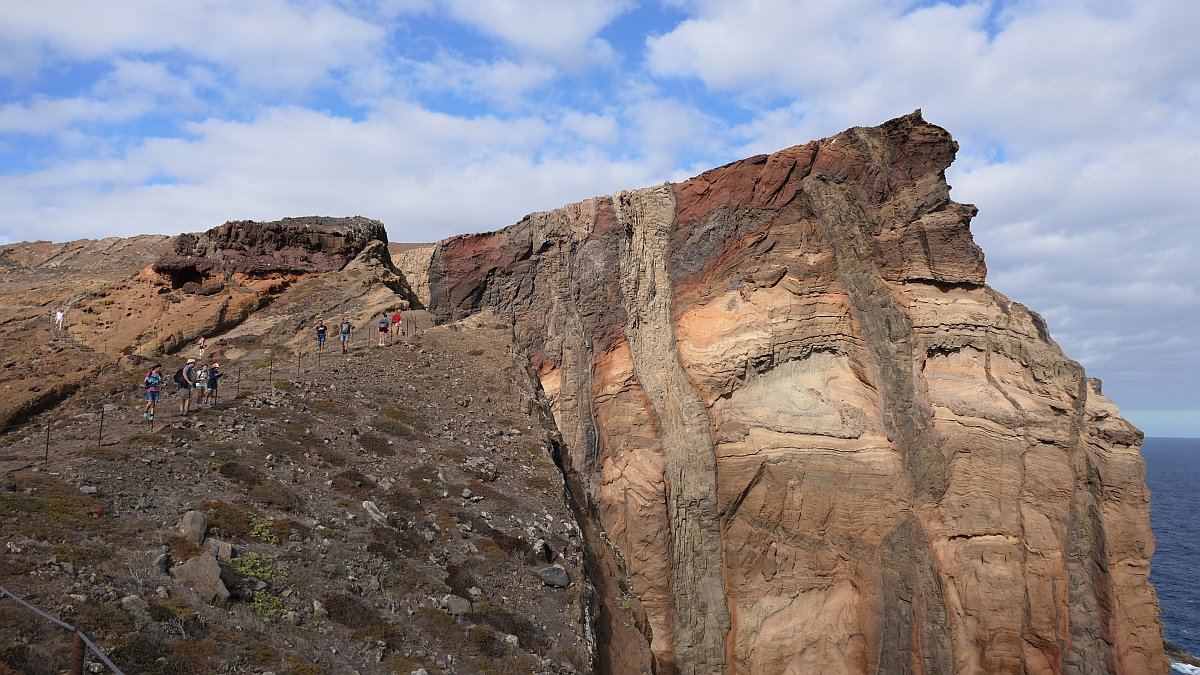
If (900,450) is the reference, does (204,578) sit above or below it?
above

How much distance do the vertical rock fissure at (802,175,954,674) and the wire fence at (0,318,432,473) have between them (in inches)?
772

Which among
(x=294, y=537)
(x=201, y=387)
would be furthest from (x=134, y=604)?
(x=201, y=387)

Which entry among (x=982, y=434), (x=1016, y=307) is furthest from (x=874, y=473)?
(x=1016, y=307)

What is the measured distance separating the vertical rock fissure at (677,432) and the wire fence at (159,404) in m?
12.3

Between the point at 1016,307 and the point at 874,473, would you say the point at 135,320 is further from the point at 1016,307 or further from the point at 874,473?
the point at 1016,307

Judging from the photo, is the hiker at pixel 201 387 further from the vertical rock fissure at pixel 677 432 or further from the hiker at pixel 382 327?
the vertical rock fissure at pixel 677 432

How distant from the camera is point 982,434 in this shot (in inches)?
1116

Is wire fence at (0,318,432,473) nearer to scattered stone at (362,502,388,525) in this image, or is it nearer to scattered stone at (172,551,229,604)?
scattered stone at (172,551,229,604)

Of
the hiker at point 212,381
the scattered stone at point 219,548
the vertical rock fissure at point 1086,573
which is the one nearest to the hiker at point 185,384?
the hiker at point 212,381

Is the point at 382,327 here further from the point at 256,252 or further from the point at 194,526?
the point at 194,526

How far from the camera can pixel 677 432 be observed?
34344 millimetres

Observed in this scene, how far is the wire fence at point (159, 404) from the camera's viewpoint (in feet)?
54.7

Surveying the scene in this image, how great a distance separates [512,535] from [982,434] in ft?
67.5

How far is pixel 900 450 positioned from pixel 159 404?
27.2 m
